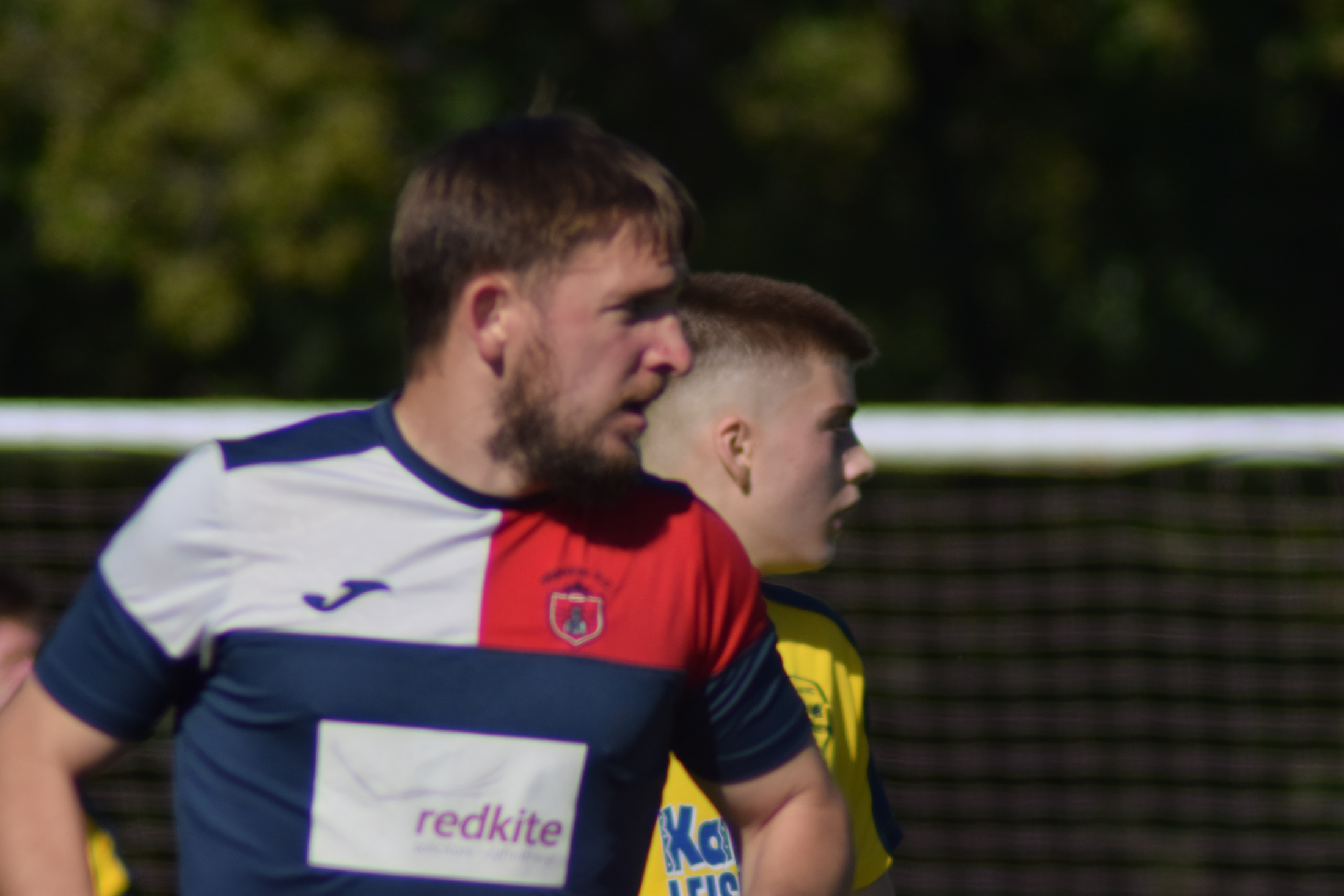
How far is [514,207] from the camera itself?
168 centimetres

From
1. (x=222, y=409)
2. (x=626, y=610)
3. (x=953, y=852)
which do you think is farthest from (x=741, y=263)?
(x=626, y=610)

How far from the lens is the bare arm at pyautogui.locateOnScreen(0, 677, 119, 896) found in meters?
1.57

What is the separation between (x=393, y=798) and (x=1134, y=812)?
651 centimetres

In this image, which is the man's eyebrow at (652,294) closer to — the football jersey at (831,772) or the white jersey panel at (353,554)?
the white jersey panel at (353,554)

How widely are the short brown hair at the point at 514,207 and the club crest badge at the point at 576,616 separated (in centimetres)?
34

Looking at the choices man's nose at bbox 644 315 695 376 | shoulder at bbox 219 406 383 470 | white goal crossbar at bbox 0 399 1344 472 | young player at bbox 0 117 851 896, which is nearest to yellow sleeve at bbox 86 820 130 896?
white goal crossbar at bbox 0 399 1344 472

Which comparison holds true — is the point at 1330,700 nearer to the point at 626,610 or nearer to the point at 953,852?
the point at 953,852

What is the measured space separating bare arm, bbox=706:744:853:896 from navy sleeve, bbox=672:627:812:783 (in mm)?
22

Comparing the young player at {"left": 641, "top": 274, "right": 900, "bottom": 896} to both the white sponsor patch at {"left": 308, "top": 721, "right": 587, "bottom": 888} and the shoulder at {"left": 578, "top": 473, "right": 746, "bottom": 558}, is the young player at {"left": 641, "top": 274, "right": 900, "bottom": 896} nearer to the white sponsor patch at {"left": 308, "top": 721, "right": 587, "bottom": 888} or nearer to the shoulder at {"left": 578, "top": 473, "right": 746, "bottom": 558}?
the shoulder at {"left": 578, "top": 473, "right": 746, "bottom": 558}

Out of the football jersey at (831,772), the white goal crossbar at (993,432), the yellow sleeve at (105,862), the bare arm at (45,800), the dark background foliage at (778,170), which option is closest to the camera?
the bare arm at (45,800)

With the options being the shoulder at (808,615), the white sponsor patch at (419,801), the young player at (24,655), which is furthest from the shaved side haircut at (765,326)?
the young player at (24,655)

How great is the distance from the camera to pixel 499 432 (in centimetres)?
169

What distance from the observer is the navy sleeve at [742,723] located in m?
1.71

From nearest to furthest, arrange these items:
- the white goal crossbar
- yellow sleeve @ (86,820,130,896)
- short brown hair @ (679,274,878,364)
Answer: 1. short brown hair @ (679,274,878,364)
2. yellow sleeve @ (86,820,130,896)
3. the white goal crossbar
